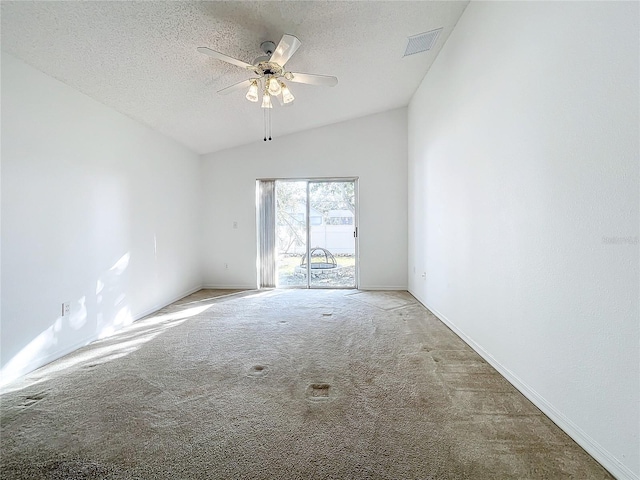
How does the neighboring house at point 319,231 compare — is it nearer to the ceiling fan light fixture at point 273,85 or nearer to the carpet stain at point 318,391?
the ceiling fan light fixture at point 273,85

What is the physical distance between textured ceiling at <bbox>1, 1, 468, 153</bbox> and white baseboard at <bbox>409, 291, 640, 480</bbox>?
3015 millimetres

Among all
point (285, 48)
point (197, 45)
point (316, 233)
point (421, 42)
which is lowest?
point (316, 233)

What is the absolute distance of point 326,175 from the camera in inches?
207

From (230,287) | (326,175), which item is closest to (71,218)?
(230,287)

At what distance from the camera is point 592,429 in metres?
1.38

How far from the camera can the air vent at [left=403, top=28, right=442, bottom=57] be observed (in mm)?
2944

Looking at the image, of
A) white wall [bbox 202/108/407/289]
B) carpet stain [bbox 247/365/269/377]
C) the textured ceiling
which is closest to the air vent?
the textured ceiling

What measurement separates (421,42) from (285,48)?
1679 mm

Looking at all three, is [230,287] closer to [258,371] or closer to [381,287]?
[381,287]

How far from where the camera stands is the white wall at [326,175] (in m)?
5.14

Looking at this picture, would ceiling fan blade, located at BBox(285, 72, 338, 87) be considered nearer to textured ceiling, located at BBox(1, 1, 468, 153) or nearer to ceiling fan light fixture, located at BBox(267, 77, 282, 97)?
ceiling fan light fixture, located at BBox(267, 77, 282, 97)

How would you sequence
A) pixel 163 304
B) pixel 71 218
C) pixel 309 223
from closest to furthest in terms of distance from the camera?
pixel 71 218 → pixel 163 304 → pixel 309 223

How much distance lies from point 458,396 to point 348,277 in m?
3.58

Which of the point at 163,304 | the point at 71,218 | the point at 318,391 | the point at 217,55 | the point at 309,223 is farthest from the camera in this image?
the point at 309,223
